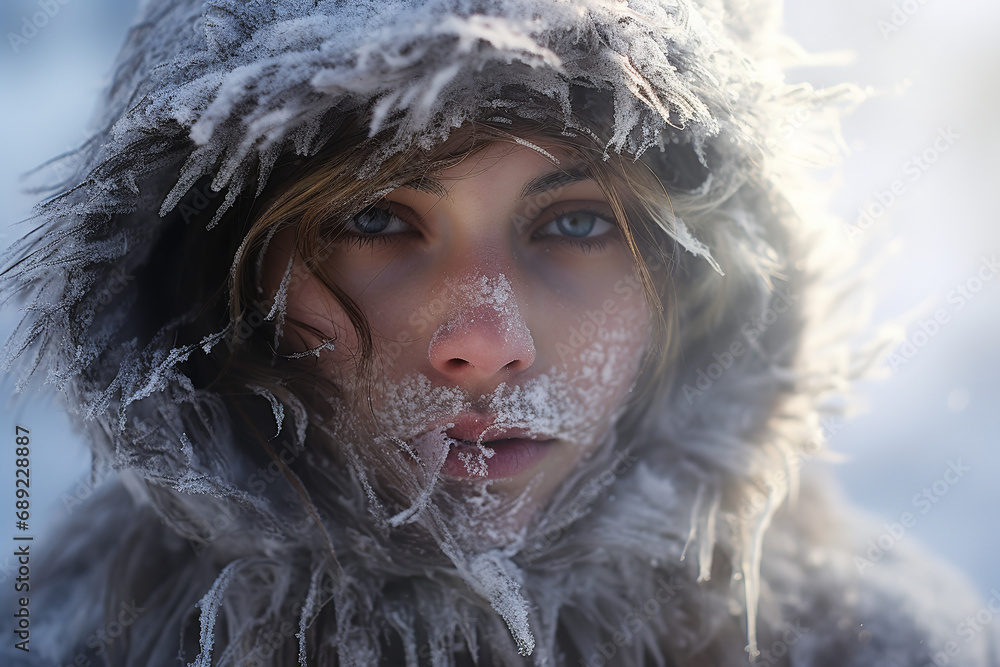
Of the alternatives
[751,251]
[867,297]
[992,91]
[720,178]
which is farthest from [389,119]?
[992,91]

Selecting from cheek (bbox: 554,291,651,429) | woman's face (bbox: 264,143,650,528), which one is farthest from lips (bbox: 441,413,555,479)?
cheek (bbox: 554,291,651,429)

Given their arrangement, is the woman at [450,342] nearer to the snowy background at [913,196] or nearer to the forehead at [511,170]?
the forehead at [511,170]

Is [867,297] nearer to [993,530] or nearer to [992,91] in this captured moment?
[993,530]

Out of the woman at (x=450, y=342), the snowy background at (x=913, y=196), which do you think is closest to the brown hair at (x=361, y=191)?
the woman at (x=450, y=342)

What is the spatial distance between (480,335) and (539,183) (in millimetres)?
237

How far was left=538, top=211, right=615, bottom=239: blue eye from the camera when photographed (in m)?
0.98

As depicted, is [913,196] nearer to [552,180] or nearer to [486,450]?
[552,180]

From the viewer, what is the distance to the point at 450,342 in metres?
0.85

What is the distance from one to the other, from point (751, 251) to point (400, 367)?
70 centimetres

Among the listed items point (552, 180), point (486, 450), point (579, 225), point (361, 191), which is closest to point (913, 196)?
point (579, 225)

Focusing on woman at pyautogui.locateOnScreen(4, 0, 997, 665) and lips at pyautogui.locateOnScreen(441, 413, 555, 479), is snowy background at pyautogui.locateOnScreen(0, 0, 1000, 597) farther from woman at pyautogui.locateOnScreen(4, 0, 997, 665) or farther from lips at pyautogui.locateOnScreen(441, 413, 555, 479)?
lips at pyautogui.locateOnScreen(441, 413, 555, 479)

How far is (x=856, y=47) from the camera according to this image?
9.16 ft

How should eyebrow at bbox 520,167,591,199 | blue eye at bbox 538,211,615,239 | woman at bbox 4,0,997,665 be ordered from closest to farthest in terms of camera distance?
woman at bbox 4,0,997,665 < eyebrow at bbox 520,167,591,199 < blue eye at bbox 538,211,615,239

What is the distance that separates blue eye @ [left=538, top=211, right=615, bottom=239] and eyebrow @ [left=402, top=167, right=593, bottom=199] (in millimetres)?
86
